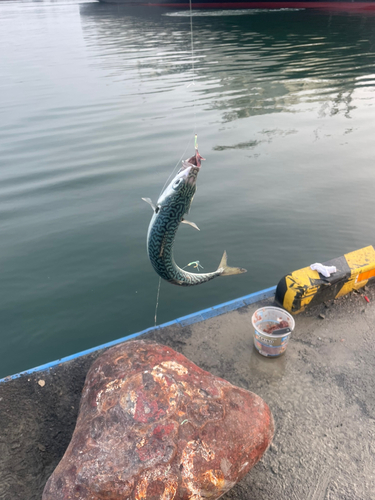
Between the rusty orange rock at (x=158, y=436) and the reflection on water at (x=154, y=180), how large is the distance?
8.25ft

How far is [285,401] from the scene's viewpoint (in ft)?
11.1

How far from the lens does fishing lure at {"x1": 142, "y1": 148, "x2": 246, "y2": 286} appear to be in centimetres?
305

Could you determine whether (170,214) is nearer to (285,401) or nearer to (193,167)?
(193,167)

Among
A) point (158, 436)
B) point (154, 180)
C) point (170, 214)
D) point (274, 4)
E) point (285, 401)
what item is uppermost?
point (274, 4)

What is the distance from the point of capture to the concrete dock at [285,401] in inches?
110

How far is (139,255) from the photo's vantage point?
21.0 feet

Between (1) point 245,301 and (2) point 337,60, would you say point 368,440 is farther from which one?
(2) point 337,60

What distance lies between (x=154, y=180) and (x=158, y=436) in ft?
22.0

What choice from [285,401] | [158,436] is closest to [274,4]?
[285,401]

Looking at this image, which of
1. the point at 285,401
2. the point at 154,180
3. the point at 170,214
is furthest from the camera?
the point at 154,180

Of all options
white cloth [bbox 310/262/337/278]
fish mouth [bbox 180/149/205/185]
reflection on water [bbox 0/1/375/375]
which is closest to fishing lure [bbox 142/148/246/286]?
fish mouth [bbox 180/149/205/185]

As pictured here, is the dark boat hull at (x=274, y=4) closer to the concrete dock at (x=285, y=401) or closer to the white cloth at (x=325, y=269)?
the white cloth at (x=325, y=269)

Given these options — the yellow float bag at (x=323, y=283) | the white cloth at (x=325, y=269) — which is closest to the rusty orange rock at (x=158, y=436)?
the yellow float bag at (x=323, y=283)

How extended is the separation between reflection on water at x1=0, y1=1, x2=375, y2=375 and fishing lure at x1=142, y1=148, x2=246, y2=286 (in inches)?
78.0
